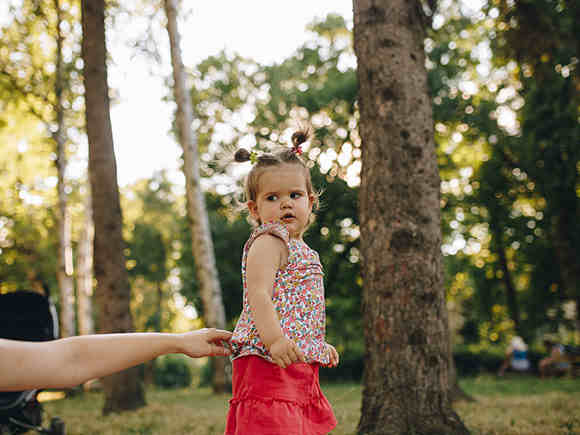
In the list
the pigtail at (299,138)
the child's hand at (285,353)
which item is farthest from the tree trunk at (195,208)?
the child's hand at (285,353)

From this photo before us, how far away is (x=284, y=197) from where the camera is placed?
2674mm

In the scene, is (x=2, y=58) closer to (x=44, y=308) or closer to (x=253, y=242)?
(x=44, y=308)

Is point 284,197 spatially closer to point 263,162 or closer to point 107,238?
point 263,162

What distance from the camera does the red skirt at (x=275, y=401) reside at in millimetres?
2289

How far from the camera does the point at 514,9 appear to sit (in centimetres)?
972

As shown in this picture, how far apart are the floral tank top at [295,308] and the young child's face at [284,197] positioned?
9 cm

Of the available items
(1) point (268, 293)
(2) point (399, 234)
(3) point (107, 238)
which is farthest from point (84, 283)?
(1) point (268, 293)

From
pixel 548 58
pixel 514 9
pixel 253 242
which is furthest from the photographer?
pixel 548 58

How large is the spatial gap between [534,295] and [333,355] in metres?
23.8

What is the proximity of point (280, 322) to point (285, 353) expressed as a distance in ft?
0.95

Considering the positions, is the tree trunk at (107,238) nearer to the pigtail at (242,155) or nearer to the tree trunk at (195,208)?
the tree trunk at (195,208)

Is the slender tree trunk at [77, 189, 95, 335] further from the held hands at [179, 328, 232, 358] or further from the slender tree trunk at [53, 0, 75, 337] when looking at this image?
the held hands at [179, 328, 232, 358]

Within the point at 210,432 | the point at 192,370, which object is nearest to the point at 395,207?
the point at 210,432

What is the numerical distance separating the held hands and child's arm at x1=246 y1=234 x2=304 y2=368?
6.7 inches
